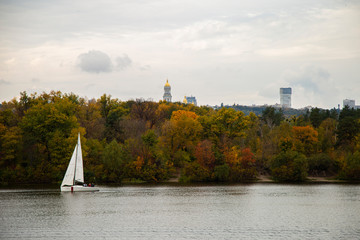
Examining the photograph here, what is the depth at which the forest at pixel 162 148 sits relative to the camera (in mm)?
89250

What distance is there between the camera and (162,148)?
324 feet

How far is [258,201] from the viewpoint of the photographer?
199ft

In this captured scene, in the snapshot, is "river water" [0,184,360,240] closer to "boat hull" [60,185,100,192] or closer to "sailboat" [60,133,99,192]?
"boat hull" [60,185,100,192]

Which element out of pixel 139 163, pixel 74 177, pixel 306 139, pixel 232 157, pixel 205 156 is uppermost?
pixel 306 139

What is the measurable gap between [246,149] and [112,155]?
26.6 m

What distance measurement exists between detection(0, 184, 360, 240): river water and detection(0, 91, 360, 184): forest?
15.5m

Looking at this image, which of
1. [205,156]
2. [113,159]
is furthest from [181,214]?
[205,156]

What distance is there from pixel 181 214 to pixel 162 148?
49.2m

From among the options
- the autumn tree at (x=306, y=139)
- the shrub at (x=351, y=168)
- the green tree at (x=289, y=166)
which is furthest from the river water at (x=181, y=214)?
the autumn tree at (x=306, y=139)

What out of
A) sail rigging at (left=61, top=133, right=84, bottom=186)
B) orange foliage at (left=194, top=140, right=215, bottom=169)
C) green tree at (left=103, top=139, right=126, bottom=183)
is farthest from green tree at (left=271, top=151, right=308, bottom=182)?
sail rigging at (left=61, top=133, right=84, bottom=186)

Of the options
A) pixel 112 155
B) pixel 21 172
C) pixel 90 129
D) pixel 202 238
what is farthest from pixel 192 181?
pixel 202 238

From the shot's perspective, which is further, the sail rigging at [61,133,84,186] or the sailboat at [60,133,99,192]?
the sail rigging at [61,133,84,186]

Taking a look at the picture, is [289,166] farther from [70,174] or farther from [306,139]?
[70,174]

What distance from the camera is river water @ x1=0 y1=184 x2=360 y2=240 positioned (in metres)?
39.2
